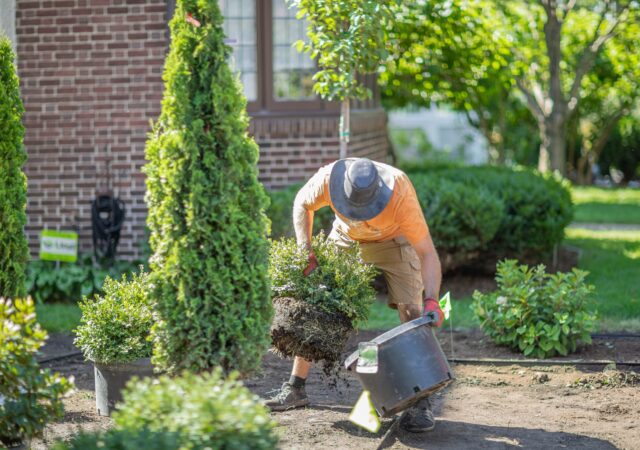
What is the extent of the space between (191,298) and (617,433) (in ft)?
8.99

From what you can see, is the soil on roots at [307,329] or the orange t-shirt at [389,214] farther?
the soil on roots at [307,329]

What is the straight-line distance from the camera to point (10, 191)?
19.1ft

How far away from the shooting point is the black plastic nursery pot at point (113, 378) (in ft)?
18.5

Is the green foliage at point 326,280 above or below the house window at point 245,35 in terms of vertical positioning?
below

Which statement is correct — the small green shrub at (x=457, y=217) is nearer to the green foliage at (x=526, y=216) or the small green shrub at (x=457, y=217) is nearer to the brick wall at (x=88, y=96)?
the green foliage at (x=526, y=216)

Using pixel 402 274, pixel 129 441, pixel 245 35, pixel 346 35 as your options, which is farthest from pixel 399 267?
pixel 245 35

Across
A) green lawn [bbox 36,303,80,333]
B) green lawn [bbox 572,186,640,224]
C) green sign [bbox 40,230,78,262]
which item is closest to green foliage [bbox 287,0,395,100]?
green lawn [bbox 36,303,80,333]

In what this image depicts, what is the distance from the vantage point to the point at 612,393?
6566mm

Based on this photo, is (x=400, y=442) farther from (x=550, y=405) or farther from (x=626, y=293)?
(x=626, y=293)

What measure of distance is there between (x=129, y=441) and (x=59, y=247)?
657 cm

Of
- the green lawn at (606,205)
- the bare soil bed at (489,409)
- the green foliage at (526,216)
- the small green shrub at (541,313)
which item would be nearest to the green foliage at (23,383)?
the bare soil bed at (489,409)

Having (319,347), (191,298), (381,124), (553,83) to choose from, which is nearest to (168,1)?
(381,124)

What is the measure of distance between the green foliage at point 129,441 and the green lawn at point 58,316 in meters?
5.03

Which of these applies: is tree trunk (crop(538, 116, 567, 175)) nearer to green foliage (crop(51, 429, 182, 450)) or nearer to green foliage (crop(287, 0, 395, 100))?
green foliage (crop(287, 0, 395, 100))
